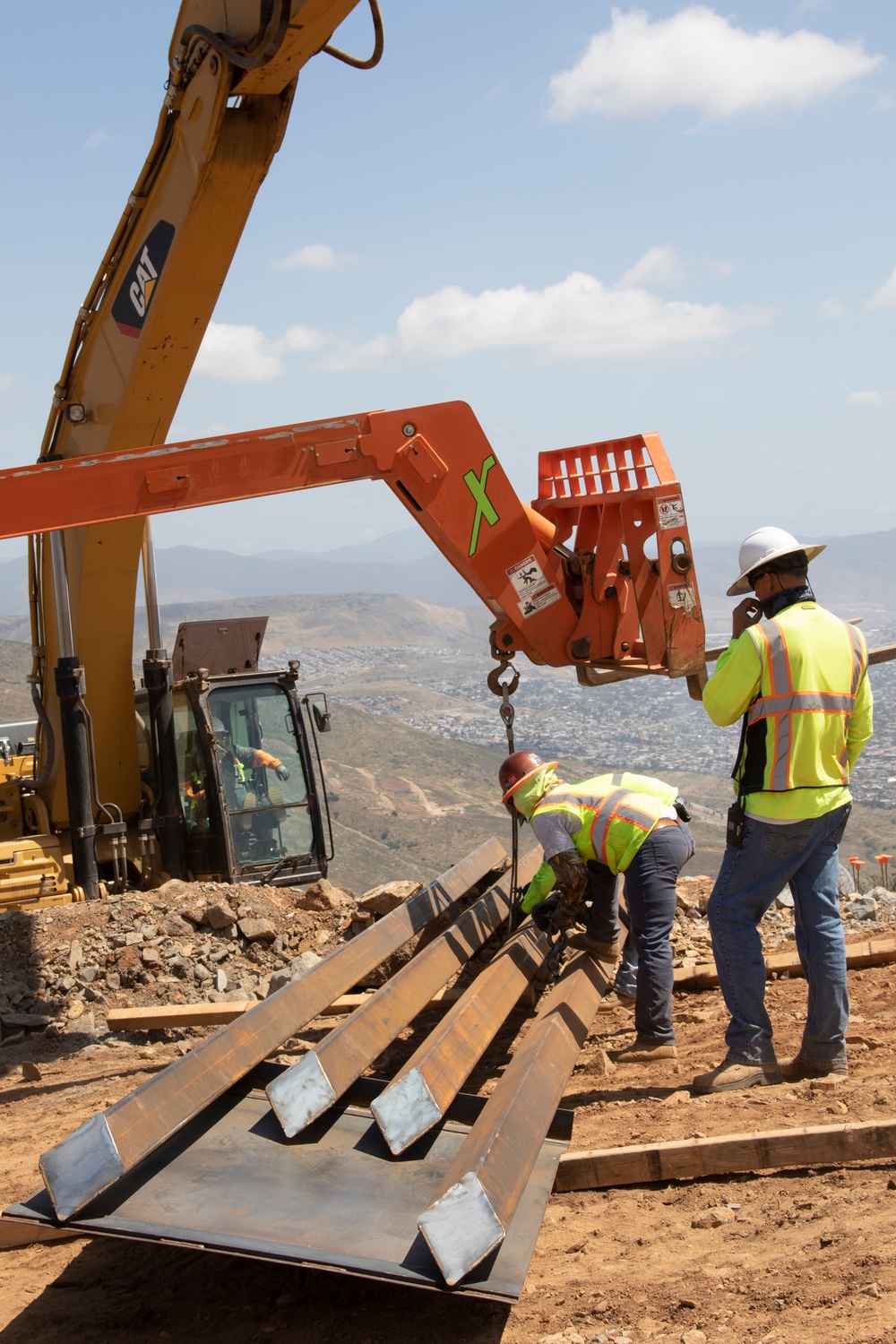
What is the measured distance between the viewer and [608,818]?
17.7 feet

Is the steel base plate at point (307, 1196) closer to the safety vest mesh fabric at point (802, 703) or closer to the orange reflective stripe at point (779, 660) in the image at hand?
the safety vest mesh fabric at point (802, 703)

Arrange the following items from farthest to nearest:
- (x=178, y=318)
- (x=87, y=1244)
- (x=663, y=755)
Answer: (x=663, y=755)
(x=178, y=318)
(x=87, y=1244)

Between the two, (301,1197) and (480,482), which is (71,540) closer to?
(480,482)

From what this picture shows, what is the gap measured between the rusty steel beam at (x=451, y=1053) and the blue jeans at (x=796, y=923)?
0.92 m

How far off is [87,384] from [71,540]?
1.00 meters

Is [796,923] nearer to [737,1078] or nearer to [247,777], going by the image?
[737,1078]

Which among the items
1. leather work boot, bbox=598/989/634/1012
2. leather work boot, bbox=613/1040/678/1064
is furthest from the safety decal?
leather work boot, bbox=598/989/634/1012

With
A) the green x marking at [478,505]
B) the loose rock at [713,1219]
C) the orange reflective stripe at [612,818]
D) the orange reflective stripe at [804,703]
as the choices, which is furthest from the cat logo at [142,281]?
the loose rock at [713,1219]

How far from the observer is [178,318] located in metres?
6.72

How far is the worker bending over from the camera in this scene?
204 inches

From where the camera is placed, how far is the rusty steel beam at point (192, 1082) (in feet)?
10.3

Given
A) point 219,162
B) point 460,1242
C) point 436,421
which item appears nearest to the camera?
point 460,1242

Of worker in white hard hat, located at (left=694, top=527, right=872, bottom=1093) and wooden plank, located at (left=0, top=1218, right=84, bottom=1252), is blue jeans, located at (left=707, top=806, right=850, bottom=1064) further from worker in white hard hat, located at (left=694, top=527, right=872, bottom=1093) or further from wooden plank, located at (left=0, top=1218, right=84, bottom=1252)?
wooden plank, located at (left=0, top=1218, right=84, bottom=1252)

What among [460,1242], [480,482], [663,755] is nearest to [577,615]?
[480,482]
